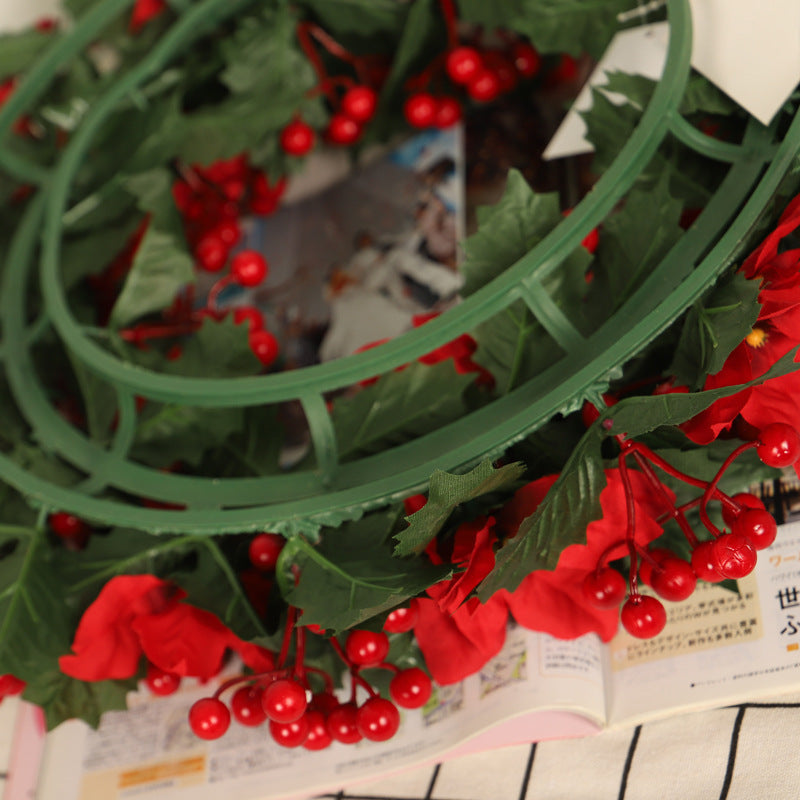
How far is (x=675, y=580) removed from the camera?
57 centimetres

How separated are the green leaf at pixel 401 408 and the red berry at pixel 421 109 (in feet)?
1.19

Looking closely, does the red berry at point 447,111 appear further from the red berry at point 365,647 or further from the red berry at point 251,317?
the red berry at point 365,647

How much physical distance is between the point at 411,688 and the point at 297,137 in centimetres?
61

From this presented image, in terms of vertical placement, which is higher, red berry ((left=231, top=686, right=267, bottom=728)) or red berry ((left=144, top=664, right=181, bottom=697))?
red berry ((left=144, top=664, right=181, bottom=697))

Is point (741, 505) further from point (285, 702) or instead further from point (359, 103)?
point (359, 103)

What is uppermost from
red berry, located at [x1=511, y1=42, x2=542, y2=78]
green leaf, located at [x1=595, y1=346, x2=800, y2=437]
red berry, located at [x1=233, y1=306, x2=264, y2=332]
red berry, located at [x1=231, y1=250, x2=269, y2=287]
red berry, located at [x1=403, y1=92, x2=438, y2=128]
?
red berry, located at [x1=511, y1=42, x2=542, y2=78]

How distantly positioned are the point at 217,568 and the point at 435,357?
0.26m

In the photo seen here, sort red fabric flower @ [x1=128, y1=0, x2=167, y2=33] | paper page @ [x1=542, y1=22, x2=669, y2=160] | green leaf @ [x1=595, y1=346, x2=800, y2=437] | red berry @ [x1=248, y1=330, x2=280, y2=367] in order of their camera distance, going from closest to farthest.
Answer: green leaf @ [x1=595, y1=346, x2=800, y2=437], paper page @ [x1=542, y1=22, x2=669, y2=160], red berry @ [x1=248, y1=330, x2=280, y2=367], red fabric flower @ [x1=128, y1=0, x2=167, y2=33]

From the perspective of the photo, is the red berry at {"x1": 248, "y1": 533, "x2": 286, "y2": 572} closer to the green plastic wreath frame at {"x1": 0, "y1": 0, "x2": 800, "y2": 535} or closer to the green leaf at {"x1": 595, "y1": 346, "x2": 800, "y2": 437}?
the green plastic wreath frame at {"x1": 0, "y1": 0, "x2": 800, "y2": 535}

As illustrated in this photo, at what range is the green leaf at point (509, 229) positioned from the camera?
0.65 metres

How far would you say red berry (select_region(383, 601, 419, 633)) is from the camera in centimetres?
61

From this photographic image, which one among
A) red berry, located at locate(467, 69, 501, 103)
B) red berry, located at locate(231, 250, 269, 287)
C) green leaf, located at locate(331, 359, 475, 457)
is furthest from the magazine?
red berry, located at locate(467, 69, 501, 103)

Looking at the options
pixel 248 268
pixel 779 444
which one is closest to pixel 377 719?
pixel 779 444

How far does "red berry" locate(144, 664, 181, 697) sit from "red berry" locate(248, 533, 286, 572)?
0.12 metres
